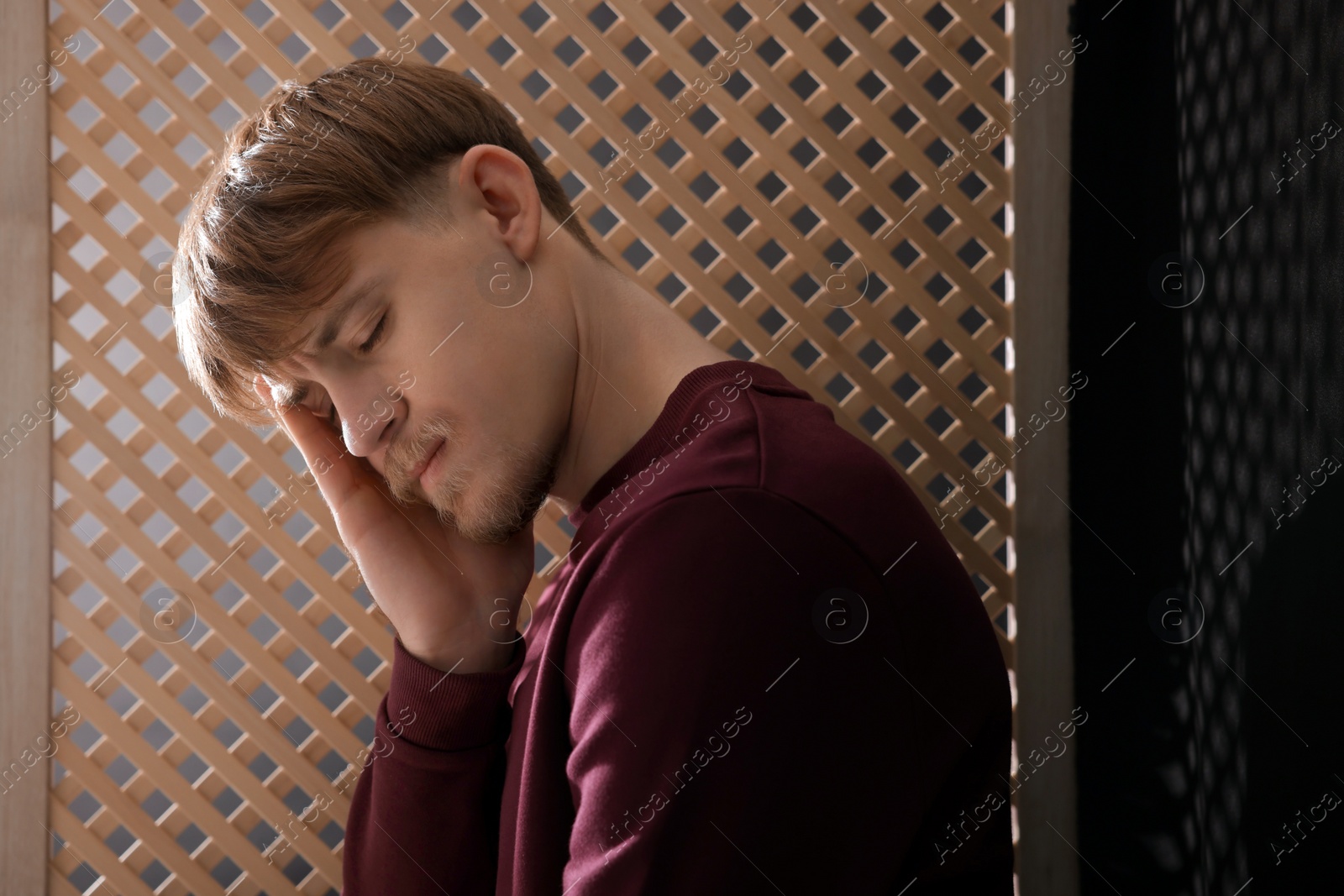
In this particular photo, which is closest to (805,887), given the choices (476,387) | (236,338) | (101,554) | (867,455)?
(867,455)

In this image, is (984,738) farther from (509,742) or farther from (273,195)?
(273,195)

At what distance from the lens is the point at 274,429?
3.72ft

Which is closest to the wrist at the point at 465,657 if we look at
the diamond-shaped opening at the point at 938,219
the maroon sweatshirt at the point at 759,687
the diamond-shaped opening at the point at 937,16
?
the maroon sweatshirt at the point at 759,687

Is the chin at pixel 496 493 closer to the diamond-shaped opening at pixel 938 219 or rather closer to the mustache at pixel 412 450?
the mustache at pixel 412 450

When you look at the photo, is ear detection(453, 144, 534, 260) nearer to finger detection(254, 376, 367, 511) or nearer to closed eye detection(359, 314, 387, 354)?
closed eye detection(359, 314, 387, 354)

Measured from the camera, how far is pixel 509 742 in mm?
711

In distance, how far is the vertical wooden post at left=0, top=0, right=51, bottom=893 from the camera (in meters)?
1.09

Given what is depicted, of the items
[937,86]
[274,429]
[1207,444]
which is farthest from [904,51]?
[274,429]

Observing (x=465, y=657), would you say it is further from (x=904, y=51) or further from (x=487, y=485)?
(x=904, y=51)

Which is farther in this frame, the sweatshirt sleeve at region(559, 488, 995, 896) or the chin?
the chin

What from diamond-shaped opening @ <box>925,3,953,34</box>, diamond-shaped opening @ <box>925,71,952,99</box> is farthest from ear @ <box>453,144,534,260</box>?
diamond-shaped opening @ <box>925,71,952,99</box>

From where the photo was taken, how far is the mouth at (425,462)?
0.73 meters

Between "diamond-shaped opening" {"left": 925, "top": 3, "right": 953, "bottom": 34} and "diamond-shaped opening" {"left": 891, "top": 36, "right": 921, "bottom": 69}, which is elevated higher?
"diamond-shaped opening" {"left": 891, "top": 36, "right": 921, "bottom": 69}

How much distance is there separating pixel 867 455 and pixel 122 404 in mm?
927
